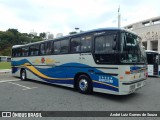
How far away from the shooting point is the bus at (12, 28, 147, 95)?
556 centimetres

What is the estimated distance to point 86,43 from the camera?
6.84m

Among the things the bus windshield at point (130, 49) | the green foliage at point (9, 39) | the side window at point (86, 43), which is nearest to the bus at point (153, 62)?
the bus windshield at point (130, 49)

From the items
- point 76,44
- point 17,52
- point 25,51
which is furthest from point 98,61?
point 17,52

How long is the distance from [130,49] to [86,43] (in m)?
2.03

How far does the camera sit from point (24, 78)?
11742mm

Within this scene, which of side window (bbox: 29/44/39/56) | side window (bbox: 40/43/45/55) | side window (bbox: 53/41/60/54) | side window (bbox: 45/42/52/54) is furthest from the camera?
side window (bbox: 29/44/39/56)

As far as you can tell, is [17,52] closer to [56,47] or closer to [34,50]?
[34,50]

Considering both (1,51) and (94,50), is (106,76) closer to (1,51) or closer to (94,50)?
(94,50)

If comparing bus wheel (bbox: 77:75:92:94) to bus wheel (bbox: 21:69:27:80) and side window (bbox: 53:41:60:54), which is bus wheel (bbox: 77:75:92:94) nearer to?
side window (bbox: 53:41:60:54)

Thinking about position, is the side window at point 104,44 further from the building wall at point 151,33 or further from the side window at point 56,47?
the building wall at point 151,33

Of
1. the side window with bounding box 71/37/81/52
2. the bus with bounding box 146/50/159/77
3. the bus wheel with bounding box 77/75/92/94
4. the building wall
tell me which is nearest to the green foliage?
the building wall

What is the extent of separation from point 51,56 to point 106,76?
4154 mm

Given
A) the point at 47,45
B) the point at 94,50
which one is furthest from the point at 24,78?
the point at 94,50

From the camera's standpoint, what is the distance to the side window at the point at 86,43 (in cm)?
666
